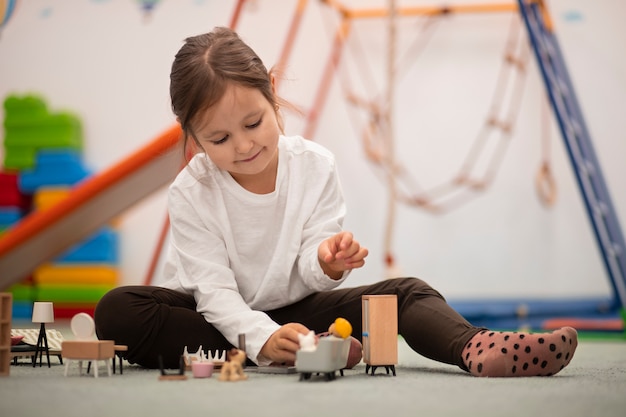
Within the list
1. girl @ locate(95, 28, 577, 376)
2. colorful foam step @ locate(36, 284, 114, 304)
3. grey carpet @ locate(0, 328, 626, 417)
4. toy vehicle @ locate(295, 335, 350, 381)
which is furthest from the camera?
colorful foam step @ locate(36, 284, 114, 304)

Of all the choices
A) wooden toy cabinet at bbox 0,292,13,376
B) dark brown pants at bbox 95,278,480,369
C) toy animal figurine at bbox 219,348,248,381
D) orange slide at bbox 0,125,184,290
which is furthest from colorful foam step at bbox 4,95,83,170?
toy animal figurine at bbox 219,348,248,381

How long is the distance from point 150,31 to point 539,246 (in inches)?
66.3

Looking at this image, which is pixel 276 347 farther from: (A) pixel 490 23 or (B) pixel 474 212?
(A) pixel 490 23

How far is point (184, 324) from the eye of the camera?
3.50 feet

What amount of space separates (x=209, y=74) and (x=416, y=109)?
194cm

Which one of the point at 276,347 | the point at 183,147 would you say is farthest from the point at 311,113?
the point at 276,347

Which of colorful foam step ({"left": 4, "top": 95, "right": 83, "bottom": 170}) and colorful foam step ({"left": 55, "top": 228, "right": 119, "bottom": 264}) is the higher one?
colorful foam step ({"left": 4, "top": 95, "right": 83, "bottom": 170})

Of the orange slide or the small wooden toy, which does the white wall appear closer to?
the orange slide

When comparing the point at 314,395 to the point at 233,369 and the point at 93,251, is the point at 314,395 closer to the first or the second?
the point at 233,369

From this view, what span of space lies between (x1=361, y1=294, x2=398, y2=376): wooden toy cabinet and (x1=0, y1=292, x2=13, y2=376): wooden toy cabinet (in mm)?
409

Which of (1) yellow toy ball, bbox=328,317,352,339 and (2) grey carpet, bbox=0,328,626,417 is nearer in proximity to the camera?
(2) grey carpet, bbox=0,328,626,417

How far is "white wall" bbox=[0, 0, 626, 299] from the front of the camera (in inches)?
110

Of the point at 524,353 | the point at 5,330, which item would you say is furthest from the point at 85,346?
the point at 524,353

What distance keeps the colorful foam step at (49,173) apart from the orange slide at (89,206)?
61 centimetres
